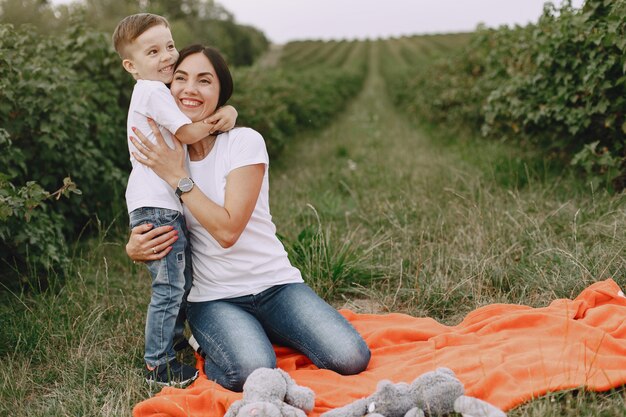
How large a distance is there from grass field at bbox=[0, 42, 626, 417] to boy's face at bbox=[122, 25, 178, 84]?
1398 millimetres

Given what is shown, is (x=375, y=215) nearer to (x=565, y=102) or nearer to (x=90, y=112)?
(x=565, y=102)

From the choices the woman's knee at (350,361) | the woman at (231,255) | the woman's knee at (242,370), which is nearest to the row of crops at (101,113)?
the woman at (231,255)

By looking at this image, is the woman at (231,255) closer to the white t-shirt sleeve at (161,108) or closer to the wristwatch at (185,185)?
the wristwatch at (185,185)

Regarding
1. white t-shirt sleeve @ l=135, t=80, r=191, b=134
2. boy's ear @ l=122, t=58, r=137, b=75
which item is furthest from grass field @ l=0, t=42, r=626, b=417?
boy's ear @ l=122, t=58, r=137, b=75

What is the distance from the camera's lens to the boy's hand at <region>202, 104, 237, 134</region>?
2.90m

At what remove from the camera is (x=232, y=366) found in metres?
2.68

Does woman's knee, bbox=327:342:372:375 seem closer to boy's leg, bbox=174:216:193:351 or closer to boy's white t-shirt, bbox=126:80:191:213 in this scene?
boy's leg, bbox=174:216:193:351

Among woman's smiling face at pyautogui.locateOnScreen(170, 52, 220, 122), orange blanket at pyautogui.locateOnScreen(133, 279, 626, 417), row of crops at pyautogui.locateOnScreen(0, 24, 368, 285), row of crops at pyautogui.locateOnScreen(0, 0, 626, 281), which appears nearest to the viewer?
orange blanket at pyautogui.locateOnScreen(133, 279, 626, 417)

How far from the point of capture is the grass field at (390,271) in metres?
2.90

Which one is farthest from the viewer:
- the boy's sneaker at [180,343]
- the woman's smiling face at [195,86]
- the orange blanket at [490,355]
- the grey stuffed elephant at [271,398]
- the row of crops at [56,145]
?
the row of crops at [56,145]

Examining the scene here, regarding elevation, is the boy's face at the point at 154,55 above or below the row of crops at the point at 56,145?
above

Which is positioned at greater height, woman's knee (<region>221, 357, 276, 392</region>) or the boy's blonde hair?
the boy's blonde hair

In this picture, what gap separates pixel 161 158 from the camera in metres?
2.79

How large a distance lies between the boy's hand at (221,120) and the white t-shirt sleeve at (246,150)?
0.06m
